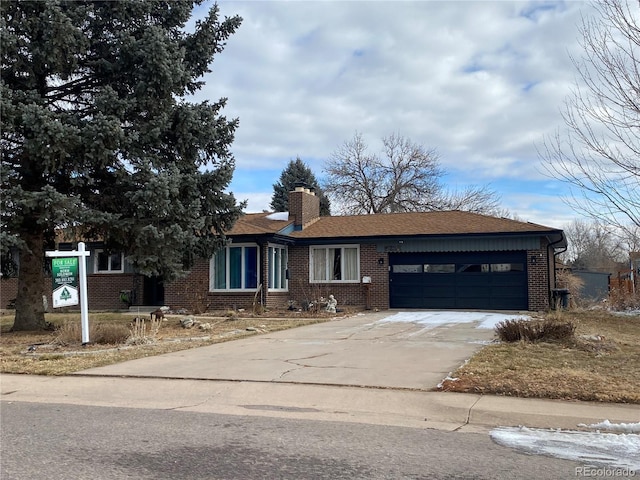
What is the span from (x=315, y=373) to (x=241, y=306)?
44.4 feet

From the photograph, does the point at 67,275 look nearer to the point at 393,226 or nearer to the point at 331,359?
the point at 331,359

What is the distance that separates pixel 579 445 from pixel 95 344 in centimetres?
1044

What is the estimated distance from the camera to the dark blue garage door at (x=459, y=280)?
21641mm

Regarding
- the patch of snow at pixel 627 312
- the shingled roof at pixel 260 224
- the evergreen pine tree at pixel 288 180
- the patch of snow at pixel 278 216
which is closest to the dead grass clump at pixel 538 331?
the shingled roof at pixel 260 224

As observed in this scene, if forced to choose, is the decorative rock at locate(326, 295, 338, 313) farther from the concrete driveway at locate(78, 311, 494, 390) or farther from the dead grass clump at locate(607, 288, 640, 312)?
the dead grass clump at locate(607, 288, 640, 312)

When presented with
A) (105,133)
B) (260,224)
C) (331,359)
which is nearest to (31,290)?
(105,133)

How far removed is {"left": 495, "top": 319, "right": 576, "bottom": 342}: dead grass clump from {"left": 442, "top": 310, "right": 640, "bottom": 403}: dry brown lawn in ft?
0.63

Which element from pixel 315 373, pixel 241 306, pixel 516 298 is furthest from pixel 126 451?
pixel 516 298

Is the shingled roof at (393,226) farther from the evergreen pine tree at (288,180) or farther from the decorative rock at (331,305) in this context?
the evergreen pine tree at (288,180)

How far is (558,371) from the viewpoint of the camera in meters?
8.61

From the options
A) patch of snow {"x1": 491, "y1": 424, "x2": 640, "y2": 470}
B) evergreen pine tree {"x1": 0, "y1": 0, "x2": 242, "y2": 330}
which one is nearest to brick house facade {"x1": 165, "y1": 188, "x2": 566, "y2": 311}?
evergreen pine tree {"x1": 0, "y1": 0, "x2": 242, "y2": 330}

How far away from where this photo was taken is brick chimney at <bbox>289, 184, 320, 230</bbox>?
999 inches

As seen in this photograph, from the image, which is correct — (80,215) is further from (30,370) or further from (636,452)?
(636,452)

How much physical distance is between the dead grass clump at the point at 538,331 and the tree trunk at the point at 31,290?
1189 cm
